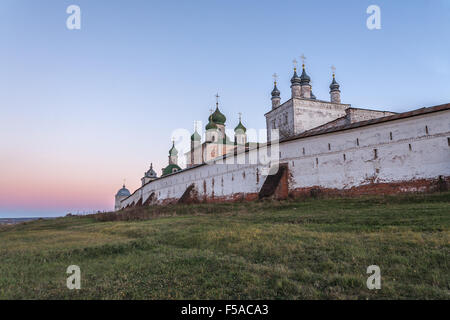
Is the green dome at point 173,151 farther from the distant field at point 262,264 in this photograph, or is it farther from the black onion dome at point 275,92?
the distant field at point 262,264

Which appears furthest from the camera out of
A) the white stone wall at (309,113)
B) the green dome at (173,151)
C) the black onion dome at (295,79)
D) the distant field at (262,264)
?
the green dome at (173,151)

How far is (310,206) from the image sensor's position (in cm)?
1402

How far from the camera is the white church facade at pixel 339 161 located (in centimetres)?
1382

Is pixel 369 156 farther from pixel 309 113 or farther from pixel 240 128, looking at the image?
pixel 240 128

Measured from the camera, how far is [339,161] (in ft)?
54.9

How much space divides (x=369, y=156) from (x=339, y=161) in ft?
5.30

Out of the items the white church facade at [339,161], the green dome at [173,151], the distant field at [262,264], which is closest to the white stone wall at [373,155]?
the white church facade at [339,161]

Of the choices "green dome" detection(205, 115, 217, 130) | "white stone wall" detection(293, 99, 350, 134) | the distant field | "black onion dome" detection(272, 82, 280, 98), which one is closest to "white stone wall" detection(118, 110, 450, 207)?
the distant field

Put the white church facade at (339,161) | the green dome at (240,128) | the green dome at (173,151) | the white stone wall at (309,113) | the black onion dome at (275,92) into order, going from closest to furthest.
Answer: the white church facade at (339,161) < the white stone wall at (309,113) < the black onion dome at (275,92) < the green dome at (240,128) < the green dome at (173,151)

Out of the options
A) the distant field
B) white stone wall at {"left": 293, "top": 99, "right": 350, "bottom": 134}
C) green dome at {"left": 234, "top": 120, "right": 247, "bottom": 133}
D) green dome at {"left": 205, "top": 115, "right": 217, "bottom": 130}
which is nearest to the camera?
the distant field

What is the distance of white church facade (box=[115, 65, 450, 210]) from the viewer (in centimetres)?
1382

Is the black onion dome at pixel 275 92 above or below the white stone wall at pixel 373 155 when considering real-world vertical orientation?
above

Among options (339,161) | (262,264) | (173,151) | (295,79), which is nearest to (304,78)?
(295,79)

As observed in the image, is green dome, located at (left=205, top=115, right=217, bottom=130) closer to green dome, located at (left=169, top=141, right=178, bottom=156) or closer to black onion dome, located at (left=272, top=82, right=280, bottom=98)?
black onion dome, located at (left=272, top=82, right=280, bottom=98)
